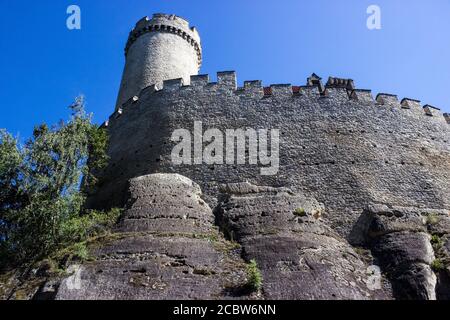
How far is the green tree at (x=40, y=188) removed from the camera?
12.1m

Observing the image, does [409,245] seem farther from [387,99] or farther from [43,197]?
[43,197]

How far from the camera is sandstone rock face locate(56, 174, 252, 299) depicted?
9641mm

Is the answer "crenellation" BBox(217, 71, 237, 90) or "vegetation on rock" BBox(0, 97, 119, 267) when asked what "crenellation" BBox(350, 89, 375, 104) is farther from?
"vegetation on rock" BBox(0, 97, 119, 267)

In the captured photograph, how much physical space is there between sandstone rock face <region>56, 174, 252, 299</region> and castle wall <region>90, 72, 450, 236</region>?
1.50m

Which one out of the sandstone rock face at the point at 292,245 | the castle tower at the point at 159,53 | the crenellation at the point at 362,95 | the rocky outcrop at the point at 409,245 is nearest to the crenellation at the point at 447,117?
the crenellation at the point at 362,95

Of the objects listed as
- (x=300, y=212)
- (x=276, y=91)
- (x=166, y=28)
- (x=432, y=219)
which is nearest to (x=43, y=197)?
(x=300, y=212)

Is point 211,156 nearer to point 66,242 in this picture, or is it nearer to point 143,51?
point 66,242

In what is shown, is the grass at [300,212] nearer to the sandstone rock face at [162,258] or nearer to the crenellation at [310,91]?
the sandstone rock face at [162,258]

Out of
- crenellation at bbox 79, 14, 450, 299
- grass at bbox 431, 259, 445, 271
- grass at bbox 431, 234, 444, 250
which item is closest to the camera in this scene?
grass at bbox 431, 259, 445, 271

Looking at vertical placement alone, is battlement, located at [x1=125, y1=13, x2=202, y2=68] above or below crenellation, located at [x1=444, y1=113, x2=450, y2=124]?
above

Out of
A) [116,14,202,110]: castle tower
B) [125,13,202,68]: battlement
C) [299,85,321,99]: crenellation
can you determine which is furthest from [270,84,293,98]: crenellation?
[125,13,202,68]: battlement

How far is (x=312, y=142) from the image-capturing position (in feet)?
55.1
